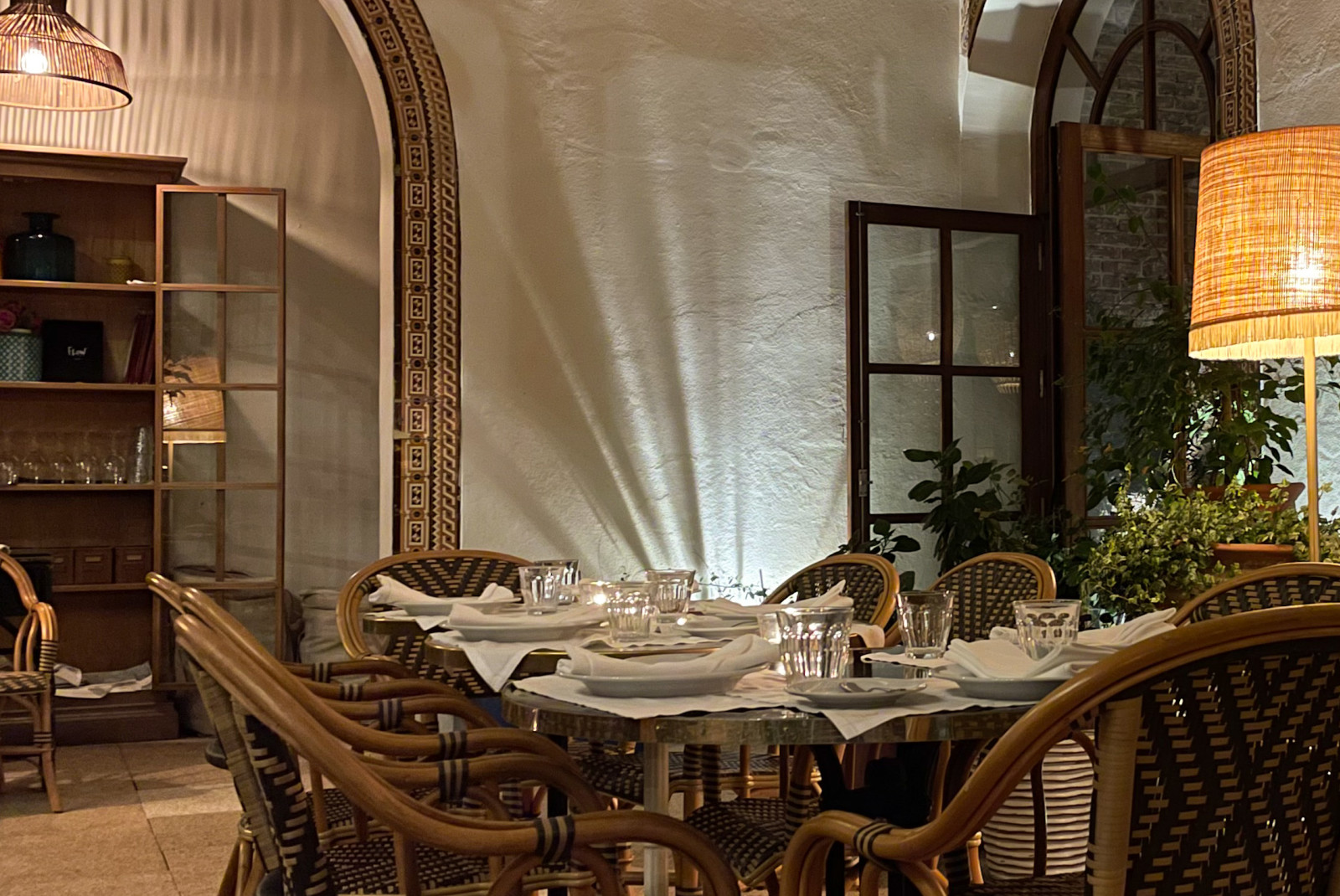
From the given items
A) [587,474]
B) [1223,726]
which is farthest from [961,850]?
[587,474]

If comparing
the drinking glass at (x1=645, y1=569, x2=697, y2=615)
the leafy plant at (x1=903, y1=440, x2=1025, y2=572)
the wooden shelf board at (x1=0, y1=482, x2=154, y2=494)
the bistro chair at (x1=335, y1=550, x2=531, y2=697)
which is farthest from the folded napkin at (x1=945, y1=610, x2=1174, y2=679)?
the wooden shelf board at (x1=0, y1=482, x2=154, y2=494)

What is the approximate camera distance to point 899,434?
19.5 feet

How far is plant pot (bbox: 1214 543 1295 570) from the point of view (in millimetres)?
3877

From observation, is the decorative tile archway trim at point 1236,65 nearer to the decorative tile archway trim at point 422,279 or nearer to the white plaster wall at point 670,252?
the white plaster wall at point 670,252

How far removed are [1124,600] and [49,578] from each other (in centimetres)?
426

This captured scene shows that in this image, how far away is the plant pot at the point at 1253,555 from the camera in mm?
3877

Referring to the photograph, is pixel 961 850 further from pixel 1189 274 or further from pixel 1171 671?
pixel 1189 274

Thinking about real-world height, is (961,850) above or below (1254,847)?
below

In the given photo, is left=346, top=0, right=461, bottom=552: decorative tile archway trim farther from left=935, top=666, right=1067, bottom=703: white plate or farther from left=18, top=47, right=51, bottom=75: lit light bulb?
left=935, top=666, right=1067, bottom=703: white plate

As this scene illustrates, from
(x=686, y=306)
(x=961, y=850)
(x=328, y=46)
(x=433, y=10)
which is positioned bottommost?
(x=961, y=850)

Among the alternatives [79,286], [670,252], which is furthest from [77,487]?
[670,252]

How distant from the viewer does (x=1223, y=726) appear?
1.31m

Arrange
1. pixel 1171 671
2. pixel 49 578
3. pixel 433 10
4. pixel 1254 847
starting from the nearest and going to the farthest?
1. pixel 1171 671
2. pixel 1254 847
3. pixel 433 10
4. pixel 49 578

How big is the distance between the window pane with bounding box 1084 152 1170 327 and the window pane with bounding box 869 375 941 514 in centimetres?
82
